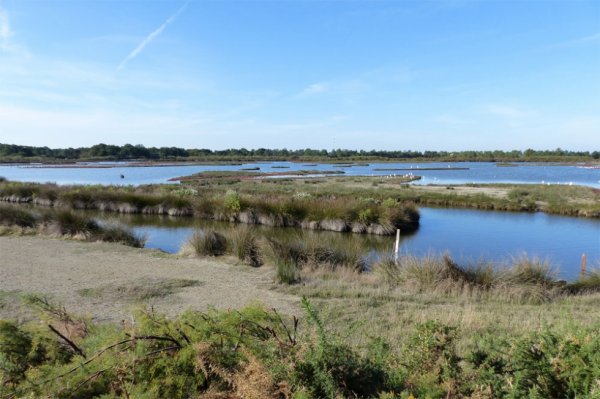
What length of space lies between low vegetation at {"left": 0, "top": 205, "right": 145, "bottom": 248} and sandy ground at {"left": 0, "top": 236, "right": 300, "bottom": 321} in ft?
4.00

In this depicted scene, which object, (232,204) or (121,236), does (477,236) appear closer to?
(232,204)

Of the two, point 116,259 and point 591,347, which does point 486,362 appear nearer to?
point 591,347

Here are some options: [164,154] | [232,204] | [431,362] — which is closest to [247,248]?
[431,362]

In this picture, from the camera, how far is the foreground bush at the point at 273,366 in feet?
7.99

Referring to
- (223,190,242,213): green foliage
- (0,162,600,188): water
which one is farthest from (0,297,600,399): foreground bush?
(0,162,600,188): water

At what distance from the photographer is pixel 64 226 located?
15.8 m

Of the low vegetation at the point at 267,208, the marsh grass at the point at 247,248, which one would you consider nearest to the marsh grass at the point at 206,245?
the marsh grass at the point at 247,248

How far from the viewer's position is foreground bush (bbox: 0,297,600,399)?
2.44m

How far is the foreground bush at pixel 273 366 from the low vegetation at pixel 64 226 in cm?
1246

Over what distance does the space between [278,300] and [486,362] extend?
575 cm

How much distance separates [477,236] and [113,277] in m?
16.2

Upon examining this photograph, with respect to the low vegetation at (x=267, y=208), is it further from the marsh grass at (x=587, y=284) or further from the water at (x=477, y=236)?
the marsh grass at (x=587, y=284)

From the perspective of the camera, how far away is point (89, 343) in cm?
312

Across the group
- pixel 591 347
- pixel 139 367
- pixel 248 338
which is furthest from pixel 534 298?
pixel 139 367
